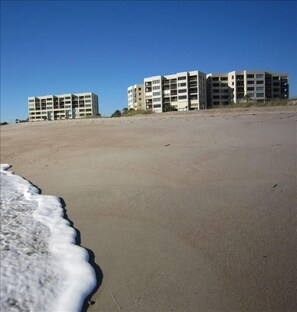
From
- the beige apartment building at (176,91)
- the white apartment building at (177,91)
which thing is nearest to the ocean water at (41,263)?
the beige apartment building at (176,91)

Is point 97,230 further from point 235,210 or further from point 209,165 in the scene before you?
point 209,165

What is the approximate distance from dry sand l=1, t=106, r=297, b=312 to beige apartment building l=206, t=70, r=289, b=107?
8574 centimetres

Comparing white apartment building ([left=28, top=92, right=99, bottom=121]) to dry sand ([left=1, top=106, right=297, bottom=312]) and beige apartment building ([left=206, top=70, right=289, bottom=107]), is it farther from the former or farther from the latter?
dry sand ([left=1, top=106, right=297, bottom=312])

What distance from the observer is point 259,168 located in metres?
4.62

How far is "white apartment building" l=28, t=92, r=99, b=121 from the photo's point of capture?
11925cm

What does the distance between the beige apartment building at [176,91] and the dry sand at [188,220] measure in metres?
77.7

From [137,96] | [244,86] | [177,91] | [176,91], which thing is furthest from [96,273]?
[137,96]

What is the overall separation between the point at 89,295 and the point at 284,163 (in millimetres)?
3667

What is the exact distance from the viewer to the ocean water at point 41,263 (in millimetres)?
1987

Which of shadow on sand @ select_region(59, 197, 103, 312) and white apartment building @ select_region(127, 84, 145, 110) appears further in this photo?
white apartment building @ select_region(127, 84, 145, 110)

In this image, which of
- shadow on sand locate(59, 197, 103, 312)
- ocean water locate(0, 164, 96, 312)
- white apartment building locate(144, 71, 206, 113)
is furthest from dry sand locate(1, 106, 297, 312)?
white apartment building locate(144, 71, 206, 113)

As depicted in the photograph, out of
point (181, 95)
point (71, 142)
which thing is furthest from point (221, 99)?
point (71, 142)

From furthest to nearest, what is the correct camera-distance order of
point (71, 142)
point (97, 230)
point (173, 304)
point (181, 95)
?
point (181, 95), point (71, 142), point (97, 230), point (173, 304)

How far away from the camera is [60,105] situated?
122 metres
